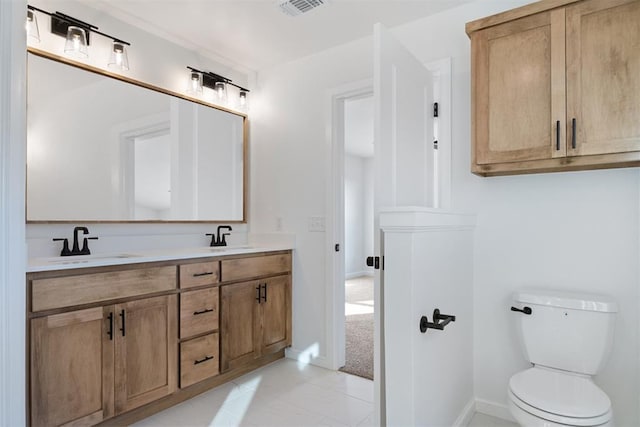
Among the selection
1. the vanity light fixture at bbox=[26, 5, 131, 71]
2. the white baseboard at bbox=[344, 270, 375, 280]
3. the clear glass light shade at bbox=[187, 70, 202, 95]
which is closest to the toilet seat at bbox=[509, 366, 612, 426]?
the clear glass light shade at bbox=[187, 70, 202, 95]

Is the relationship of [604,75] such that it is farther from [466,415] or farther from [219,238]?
[219,238]

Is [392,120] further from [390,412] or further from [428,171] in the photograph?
[390,412]

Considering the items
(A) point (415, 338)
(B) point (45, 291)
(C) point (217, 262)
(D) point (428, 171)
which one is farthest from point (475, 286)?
(B) point (45, 291)

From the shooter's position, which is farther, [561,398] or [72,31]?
[72,31]

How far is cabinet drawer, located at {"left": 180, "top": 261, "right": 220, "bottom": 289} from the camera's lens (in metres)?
2.29

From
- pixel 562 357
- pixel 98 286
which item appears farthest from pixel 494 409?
pixel 98 286

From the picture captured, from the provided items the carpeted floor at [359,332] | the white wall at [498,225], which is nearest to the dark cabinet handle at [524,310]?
the white wall at [498,225]

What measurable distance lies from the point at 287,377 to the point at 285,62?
250 cm

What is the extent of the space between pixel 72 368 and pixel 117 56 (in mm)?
1872

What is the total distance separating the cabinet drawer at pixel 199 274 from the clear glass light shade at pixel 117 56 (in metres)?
1.38

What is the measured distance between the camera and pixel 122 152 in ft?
8.29

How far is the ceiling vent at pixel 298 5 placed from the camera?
2316 millimetres

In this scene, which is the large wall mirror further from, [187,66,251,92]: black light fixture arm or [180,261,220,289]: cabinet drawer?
[180,261,220,289]: cabinet drawer

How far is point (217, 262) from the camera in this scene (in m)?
2.50
